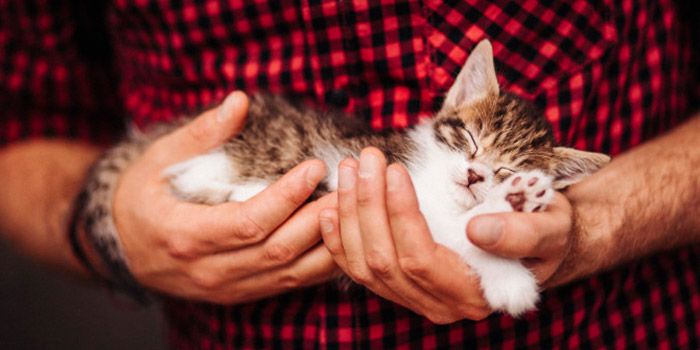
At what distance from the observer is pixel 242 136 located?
1238 millimetres

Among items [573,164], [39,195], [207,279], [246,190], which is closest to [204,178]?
[246,190]

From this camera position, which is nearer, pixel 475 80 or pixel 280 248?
pixel 280 248

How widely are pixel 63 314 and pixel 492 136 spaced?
284cm

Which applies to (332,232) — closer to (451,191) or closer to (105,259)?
(451,191)

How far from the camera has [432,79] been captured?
1118 millimetres

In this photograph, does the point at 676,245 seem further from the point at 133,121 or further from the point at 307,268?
the point at 133,121

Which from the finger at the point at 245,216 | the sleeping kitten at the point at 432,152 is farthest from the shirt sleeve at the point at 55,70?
the finger at the point at 245,216

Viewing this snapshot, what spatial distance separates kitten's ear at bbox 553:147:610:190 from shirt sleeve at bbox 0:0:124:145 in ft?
4.21

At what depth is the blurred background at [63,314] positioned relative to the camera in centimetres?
298

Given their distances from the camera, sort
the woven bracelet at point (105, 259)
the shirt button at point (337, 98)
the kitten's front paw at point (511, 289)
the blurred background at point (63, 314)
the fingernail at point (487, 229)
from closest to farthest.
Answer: the fingernail at point (487, 229) < the kitten's front paw at point (511, 289) < the shirt button at point (337, 98) < the woven bracelet at point (105, 259) < the blurred background at point (63, 314)

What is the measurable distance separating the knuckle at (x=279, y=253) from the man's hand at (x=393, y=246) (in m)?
0.08

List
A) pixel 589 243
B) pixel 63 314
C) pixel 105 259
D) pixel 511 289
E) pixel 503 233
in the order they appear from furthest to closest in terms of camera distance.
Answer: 1. pixel 63 314
2. pixel 105 259
3. pixel 589 243
4. pixel 511 289
5. pixel 503 233


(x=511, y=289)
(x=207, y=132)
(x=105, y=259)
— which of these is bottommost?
(x=105, y=259)

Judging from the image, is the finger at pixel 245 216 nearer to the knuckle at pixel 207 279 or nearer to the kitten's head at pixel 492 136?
the knuckle at pixel 207 279
